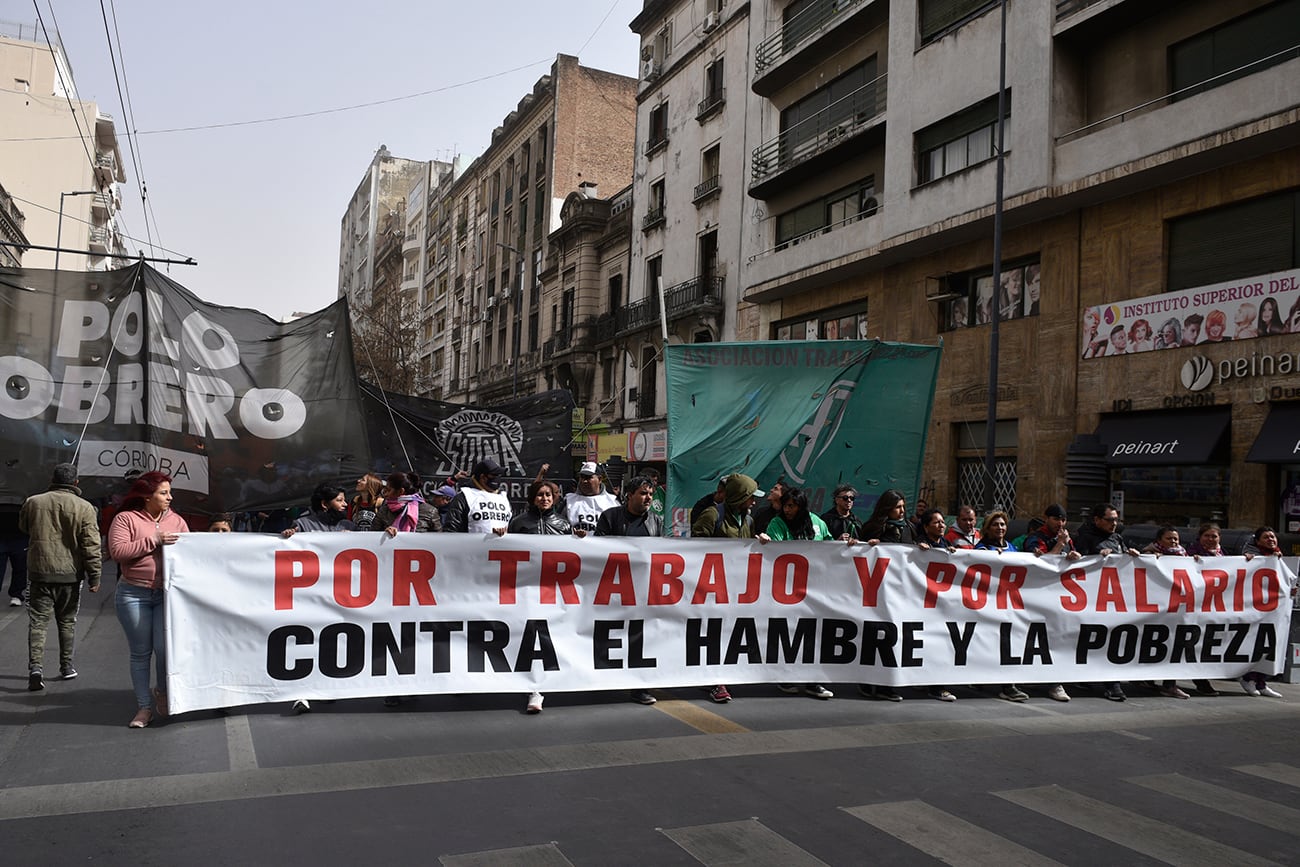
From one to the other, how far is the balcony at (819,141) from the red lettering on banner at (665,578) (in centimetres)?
1769

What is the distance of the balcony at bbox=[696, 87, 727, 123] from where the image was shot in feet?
103

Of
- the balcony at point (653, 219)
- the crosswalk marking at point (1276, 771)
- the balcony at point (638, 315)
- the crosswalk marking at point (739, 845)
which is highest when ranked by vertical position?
the balcony at point (653, 219)

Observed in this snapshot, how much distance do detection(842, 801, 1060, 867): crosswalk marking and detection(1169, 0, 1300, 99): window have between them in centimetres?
1410

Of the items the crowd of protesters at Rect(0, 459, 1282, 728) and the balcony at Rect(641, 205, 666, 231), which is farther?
the balcony at Rect(641, 205, 666, 231)

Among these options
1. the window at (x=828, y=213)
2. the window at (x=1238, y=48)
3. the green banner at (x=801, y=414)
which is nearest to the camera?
the green banner at (x=801, y=414)

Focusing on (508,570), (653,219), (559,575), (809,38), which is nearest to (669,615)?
(559,575)

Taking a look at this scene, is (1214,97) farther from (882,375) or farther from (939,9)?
(882,375)

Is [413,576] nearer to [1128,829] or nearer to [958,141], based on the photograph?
[1128,829]

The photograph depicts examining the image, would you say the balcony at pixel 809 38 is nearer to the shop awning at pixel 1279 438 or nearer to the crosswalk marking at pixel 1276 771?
the shop awning at pixel 1279 438

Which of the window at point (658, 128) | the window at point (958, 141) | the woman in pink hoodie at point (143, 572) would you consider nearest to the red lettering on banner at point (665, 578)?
the woman in pink hoodie at point (143, 572)

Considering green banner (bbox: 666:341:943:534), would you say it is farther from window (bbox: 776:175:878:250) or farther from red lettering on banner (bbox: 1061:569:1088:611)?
window (bbox: 776:175:878:250)

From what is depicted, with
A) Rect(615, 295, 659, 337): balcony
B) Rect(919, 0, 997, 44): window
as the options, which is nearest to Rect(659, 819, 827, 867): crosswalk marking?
Rect(919, 0, 997, 44): window

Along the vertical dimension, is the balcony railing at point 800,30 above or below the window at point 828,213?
above

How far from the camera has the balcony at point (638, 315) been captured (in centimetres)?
3450
